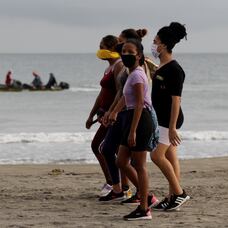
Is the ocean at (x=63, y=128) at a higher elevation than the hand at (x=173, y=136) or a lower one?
lower

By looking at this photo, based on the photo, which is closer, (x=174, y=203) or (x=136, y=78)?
(x=136, y=78)

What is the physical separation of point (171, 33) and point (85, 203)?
1982 millimetres

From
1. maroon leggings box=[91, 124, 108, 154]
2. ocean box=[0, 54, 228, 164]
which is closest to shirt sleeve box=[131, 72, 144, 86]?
maroon leggings box=[91, 124, 108, 154]

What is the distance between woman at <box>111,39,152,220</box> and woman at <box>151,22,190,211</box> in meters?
0.21

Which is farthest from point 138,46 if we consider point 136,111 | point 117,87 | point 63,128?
point 63,128

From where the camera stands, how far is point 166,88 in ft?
22.4

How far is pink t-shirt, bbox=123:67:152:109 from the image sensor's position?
660 centimetres

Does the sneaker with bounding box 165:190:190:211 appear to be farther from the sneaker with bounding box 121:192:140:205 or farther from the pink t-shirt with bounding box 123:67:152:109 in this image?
the pink t-shirt with bounding box 123:67:152:109

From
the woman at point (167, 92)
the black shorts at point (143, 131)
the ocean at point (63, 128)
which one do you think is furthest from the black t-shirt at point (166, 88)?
the ocean at point (63, 128)

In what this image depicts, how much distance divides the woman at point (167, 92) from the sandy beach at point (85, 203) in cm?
Result: 56

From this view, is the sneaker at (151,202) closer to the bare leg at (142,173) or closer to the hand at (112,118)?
the bare leg at (142,173)

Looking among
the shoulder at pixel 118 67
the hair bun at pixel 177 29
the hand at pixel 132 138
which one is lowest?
the hand at pixel 132 138

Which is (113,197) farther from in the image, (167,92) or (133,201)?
(167,92)

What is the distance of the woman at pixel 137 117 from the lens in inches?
258
